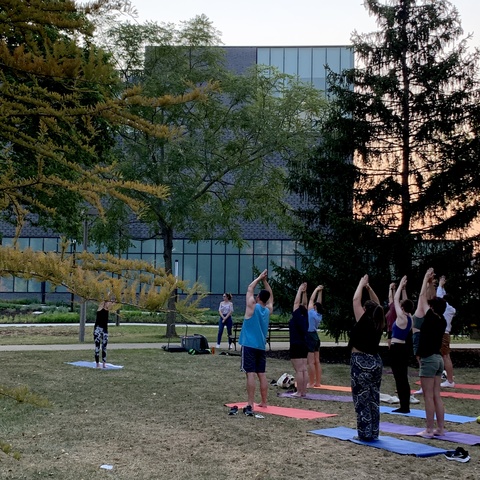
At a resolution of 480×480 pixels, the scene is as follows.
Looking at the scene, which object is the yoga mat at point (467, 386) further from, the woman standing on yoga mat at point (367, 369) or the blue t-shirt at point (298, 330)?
the woman standing on yoga mat at point (367, 369)

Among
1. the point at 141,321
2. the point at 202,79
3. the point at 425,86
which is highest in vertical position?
the point at 202,79

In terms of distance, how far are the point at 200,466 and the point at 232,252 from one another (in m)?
49.1

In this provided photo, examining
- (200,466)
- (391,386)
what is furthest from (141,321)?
(200,466)

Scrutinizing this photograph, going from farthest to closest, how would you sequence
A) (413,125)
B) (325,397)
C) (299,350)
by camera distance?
(413,125) → (325,397) → (299,350)

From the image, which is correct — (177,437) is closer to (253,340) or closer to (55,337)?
(253,340)

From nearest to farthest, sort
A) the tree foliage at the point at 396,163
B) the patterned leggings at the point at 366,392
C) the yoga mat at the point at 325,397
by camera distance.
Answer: the patterned leggings at the point at 366,392 → the yoga mat at the point at 325,397 → the tree foliage at the point at 396,163

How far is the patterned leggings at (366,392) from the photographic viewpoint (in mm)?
8289

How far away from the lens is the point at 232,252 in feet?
184

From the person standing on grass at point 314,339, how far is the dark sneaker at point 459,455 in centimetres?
531

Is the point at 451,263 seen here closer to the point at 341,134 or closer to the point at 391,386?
the point at 341,134

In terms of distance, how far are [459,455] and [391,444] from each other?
0.89 m

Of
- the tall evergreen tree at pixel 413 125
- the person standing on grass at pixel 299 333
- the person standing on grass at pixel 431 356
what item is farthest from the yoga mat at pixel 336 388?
the tall evergreen tree at pixel 413 125

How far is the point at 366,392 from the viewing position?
330 inches

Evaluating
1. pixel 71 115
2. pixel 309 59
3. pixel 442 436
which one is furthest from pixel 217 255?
pixel 71 115
